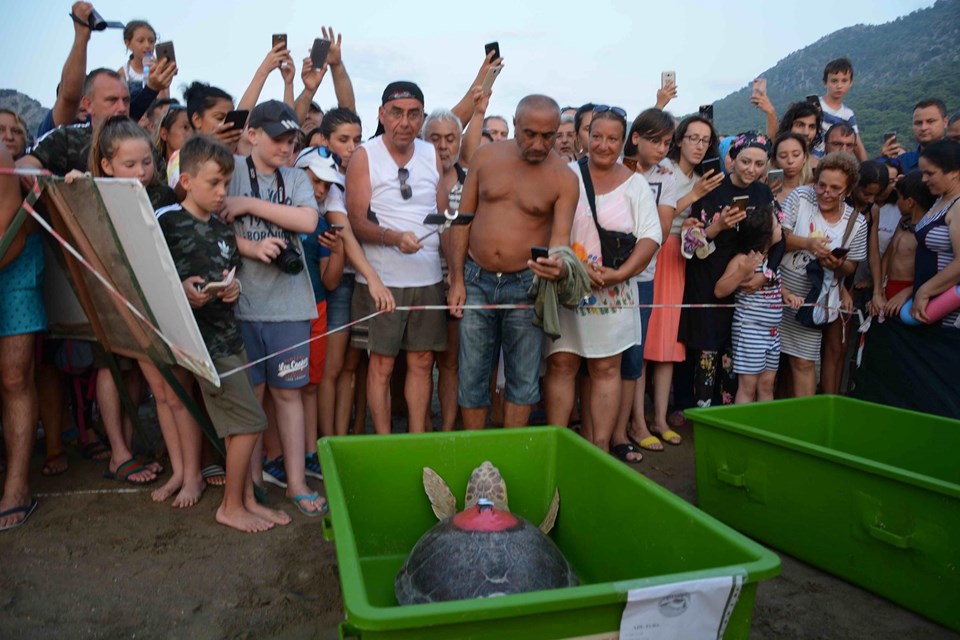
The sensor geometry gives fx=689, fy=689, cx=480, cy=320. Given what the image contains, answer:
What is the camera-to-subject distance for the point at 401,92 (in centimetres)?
346

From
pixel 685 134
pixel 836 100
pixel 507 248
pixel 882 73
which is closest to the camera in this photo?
pixel 507 248

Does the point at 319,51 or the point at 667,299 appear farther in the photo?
the point at 319,51

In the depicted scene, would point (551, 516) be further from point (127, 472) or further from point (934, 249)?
point (934, 249)

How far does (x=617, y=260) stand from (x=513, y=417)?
99 centimetres

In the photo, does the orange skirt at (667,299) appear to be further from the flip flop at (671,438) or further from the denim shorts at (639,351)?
the flip flop at (671,438)

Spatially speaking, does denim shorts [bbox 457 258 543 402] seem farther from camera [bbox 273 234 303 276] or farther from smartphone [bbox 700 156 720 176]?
smartphone [bbox 700 156 720 176]

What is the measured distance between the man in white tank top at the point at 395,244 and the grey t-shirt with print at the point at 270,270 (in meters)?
0.40

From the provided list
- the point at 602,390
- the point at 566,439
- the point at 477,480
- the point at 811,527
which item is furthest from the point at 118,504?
the point at 811,527

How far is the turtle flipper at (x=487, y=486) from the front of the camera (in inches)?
97.3

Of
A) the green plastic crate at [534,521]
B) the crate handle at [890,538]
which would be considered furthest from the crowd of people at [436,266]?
the crate handle at [890,538]

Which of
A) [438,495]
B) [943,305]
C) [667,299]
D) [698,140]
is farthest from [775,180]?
[438,495]

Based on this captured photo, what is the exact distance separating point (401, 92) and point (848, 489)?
265cm

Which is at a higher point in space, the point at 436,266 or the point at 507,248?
the point at 507,248

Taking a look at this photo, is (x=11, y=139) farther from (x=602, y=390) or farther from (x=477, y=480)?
(x=602, y=390)
